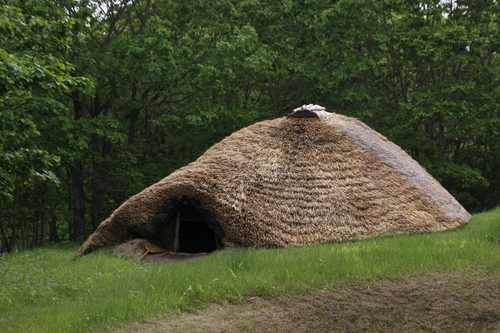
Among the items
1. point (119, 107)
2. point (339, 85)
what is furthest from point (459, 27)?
point (119, 107)

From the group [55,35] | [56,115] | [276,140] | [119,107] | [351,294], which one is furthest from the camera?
[119,107]

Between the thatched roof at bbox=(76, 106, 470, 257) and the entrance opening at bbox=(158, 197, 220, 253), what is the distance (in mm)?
344

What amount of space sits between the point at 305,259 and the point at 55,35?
5.86 metres

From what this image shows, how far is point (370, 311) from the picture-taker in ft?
21.4

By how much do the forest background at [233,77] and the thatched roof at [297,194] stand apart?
6.13 metres

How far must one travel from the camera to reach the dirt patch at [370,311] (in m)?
6.14

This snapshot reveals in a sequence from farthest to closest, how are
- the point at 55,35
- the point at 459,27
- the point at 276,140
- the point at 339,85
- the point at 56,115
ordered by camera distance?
the point at 339,85 → the point at 459,27 → the point at 56,115 → the point at 276,140 → the point at 55,35

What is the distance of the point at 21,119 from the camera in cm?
814

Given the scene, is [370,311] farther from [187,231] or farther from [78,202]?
[78,202]

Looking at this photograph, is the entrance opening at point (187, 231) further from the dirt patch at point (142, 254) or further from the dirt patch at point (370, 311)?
the dirt patch at point (370, 311)

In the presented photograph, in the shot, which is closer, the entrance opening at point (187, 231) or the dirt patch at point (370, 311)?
the dirt patch at point (370, 311)

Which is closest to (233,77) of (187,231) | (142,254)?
(187,231)

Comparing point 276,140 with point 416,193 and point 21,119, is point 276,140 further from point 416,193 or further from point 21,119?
point 21,119

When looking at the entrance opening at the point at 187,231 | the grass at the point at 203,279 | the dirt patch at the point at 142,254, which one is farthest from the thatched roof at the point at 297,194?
the grass at the point at 203,279
